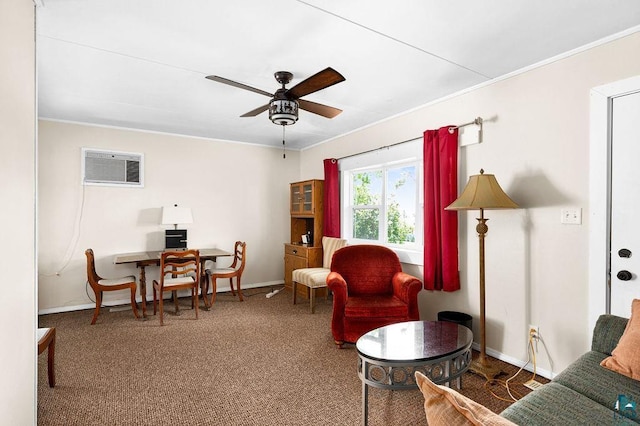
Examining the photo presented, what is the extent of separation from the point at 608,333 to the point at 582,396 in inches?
24.3

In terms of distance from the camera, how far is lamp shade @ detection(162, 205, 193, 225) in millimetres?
4646

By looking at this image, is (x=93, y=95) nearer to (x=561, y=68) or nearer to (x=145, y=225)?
(x=145, y=225)

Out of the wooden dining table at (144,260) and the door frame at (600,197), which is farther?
the wooden dining table at (144,260)

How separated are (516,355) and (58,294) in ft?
17.2

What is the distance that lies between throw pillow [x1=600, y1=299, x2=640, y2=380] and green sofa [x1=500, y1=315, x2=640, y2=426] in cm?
3

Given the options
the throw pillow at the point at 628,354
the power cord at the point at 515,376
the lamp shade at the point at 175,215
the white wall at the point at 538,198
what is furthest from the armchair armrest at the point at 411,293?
the lamp shade at the point at 175,215

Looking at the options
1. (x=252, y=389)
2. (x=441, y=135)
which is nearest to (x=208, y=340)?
(x=252, y=389)

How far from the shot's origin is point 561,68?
8.20ft

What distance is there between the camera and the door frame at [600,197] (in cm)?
225

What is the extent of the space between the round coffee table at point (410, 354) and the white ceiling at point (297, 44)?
2.04m

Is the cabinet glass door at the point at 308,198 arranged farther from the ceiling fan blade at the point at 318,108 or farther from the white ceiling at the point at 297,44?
the ceiling fan blade at the point at 318,108

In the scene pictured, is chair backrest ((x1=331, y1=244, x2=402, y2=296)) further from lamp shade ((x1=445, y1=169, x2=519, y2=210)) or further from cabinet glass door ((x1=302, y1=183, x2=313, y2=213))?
cabinet glass door ((x1=302, y1=183, x2=313, y2=213))

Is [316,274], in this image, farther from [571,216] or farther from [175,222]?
[571,216]

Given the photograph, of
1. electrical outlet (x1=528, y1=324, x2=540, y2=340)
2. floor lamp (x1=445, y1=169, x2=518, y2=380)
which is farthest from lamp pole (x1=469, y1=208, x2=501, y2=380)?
electrical outlet (x1=528, y1=324, x2=540, y2=340)
